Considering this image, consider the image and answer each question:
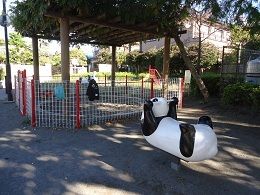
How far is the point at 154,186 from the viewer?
4000 mm

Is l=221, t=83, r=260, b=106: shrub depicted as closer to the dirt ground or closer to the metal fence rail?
the dirt ground

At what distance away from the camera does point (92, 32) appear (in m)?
11.2

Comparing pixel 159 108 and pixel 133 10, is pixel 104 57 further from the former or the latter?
pixel 159 108

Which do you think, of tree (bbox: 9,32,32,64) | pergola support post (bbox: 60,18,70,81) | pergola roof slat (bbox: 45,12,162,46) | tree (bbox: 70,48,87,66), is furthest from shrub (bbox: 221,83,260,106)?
tree (bbox: 70,48,87,66)

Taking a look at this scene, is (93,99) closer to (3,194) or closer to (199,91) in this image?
(3,194)

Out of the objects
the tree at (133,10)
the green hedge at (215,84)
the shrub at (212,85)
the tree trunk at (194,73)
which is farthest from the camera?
the shrub at (212,85)

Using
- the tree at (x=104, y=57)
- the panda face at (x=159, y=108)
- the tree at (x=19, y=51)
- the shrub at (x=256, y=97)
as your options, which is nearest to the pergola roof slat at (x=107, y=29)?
the shrub at (x=256, y=97)

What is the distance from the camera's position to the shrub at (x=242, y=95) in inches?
326

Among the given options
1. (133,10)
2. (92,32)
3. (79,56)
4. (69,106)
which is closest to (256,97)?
(133,10)

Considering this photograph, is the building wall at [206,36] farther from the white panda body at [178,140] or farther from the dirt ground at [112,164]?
the white panda body at [178,140]

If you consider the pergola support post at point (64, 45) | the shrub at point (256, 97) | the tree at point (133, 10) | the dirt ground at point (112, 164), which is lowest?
the dirt ground at point (112, 164)

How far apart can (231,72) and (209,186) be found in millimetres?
7750

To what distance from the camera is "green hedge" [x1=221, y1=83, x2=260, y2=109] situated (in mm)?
8273

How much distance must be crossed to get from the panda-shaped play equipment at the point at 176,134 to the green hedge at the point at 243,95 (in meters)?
4.52
